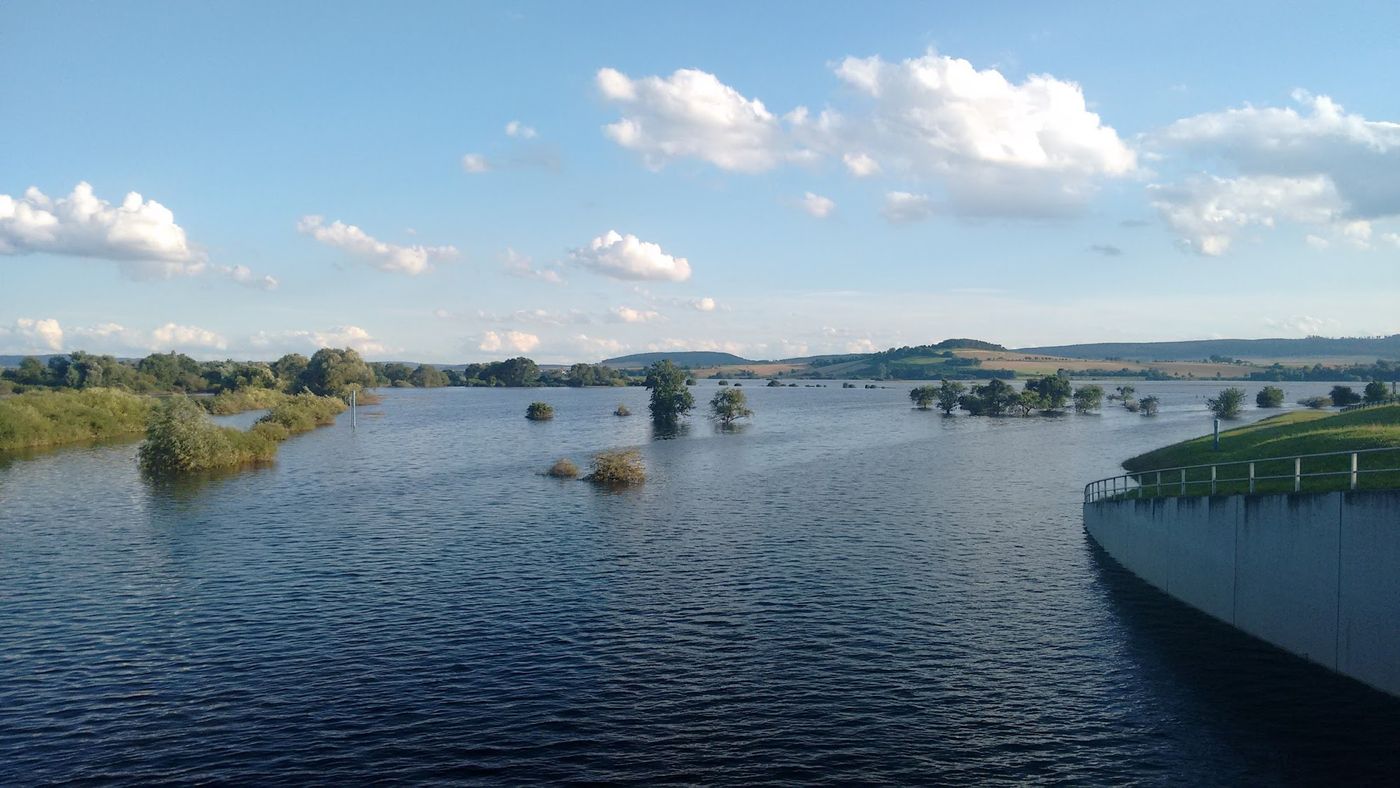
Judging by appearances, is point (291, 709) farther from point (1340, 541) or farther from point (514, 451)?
point (514, 451)

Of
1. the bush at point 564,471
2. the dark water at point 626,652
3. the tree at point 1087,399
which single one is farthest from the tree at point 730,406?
the dark water at point 626,652

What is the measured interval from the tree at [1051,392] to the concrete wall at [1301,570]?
438 feet

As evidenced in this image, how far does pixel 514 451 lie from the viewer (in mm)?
93938

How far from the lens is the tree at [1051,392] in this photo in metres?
161

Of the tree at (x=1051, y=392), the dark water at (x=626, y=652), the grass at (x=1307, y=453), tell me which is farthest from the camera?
the tree at (x=1051, y=392)

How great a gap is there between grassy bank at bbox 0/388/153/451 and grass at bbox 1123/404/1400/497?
102540mm

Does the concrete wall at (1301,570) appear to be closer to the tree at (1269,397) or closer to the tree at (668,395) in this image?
the tree at (668,395)

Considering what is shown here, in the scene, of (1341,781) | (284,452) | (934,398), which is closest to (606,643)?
(1341,781)

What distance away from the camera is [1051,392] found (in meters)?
162

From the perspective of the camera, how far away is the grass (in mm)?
29297

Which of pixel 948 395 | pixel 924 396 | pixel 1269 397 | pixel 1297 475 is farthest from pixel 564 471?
pixel 1269 397

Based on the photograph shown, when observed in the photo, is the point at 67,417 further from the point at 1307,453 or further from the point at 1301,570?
the point at 1301,570

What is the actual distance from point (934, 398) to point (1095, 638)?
6384 inches

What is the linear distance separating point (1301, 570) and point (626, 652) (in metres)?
19.9
